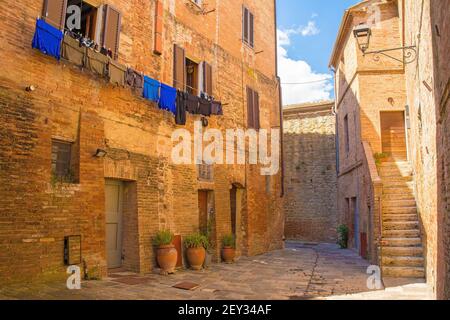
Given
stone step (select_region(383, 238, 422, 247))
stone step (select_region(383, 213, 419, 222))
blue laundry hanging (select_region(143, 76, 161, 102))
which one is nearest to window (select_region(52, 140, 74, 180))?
blue laundry hanging (select_region(143, 76, 161, 102))

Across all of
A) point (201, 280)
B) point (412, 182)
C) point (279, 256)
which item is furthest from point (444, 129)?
point (279, 256)

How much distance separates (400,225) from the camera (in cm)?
1041

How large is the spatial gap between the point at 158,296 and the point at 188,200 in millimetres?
4272

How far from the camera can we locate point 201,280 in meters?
8.97

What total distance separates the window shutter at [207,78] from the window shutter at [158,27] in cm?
222

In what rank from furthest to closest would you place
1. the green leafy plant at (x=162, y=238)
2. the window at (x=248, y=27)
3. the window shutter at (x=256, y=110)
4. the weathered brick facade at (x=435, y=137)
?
the window at (x=248, y=27)
the window shutter at (x=256, y=110)
the green leafy plant at (x=162, y=238)
the weathered brick facade at (x=435, y=137)

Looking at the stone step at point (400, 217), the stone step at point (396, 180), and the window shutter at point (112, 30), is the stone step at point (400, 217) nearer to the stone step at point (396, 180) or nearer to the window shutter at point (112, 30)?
the stone step at point (396, 180)

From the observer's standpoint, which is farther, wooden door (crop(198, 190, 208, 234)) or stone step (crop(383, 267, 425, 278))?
wooden door (crop(198, 190, 208, 234))

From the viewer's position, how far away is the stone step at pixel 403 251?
31.1 ft

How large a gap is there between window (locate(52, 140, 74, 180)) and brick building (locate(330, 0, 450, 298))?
23.2 feet

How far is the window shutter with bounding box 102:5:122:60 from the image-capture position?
9.05 meters

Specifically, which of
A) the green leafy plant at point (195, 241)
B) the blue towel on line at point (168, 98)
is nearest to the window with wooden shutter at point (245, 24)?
the blue towel on line at point (168, 98)

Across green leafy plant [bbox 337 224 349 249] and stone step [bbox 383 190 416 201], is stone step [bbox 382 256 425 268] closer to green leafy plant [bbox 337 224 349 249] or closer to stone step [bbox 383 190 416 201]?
stone step [bbox 383 190 416 201]

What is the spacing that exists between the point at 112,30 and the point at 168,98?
2.22m
